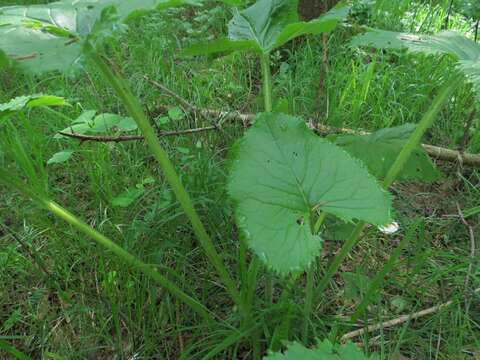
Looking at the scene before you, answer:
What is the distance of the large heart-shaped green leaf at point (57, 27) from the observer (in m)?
0.71

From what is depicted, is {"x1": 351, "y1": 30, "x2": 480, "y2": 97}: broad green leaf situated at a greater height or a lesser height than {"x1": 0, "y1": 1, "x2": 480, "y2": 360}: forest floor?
greater

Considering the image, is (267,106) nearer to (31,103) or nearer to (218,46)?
(218,46)

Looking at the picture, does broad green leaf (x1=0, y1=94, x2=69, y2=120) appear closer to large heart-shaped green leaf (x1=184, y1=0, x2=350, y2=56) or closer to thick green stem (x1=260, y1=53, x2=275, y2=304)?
large heart-shaped green leaf (x1=184, y1=0, x2=350, y2=56)

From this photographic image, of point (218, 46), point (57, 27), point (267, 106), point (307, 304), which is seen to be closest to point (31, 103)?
point (57, 27)

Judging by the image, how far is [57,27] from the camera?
2.74 ft

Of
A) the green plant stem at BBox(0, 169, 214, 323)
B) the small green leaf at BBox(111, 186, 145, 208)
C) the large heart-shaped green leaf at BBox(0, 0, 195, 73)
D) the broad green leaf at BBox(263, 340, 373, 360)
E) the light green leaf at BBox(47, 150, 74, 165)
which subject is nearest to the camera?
the large heart-shaped green leaf at BBox(0, 0, 195, 73)

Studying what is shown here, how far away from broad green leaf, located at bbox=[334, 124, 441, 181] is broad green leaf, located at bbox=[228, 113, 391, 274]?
1.15 feet

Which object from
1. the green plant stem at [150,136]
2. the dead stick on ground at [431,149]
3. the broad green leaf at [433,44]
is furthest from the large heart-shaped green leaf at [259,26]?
the dead stick on ground at [431,149]

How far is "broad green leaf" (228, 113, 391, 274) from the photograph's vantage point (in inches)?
33.5

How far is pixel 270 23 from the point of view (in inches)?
50.9

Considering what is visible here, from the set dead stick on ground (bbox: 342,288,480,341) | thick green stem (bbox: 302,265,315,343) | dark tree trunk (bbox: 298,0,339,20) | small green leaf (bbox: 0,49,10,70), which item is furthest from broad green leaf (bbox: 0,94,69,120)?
dark tree trunk (bbox: 298,0,339,20)

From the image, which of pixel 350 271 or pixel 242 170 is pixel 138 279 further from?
pixel 350 271

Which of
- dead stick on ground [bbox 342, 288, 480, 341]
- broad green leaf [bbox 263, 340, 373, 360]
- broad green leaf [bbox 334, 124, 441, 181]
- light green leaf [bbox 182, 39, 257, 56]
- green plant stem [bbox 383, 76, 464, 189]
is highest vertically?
light green leaf [bbox 182, 39, 257, 56]

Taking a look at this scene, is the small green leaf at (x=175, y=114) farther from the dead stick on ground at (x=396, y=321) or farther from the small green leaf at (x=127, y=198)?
the dead stick on ground at (x=396, y=321)
